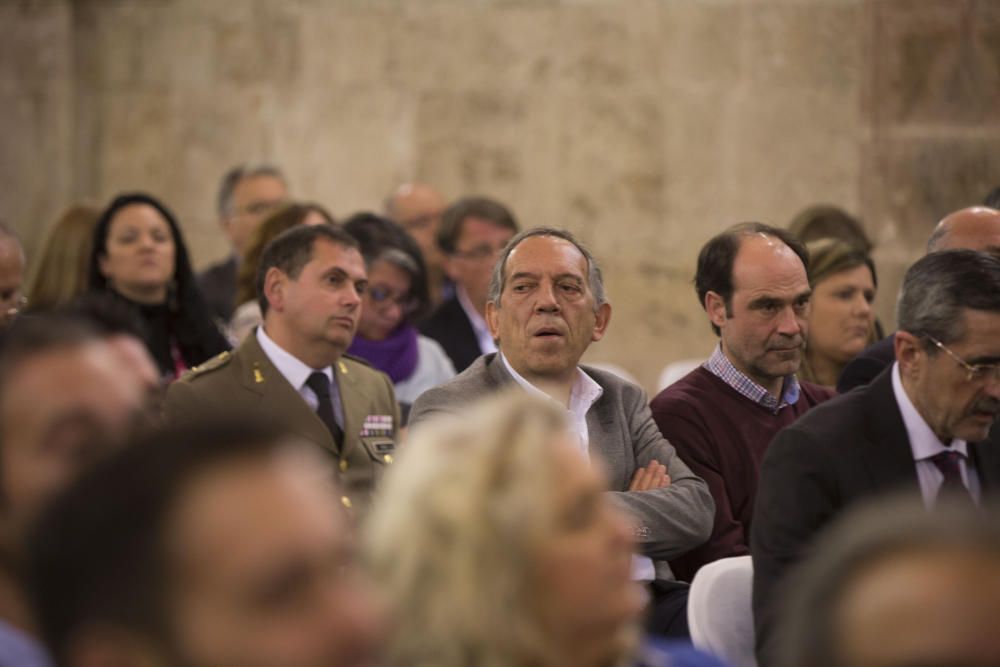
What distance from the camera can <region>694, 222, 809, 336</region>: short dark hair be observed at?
4.52 meters

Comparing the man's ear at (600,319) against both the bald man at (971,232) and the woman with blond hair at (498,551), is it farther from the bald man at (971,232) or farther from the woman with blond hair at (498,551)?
the woman with blond hair at (498,551)

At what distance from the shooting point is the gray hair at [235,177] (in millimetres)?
7348

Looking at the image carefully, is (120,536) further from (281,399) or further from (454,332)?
(454,332)

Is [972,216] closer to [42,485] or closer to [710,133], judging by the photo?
[710,133]

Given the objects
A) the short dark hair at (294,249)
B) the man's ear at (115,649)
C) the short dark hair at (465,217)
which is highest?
the short dark hair at (465,217)

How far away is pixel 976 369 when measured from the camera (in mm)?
3135

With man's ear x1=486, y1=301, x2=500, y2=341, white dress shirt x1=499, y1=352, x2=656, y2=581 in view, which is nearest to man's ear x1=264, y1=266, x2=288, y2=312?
man's ear x1=486, y1=301, x2=500, y2=341

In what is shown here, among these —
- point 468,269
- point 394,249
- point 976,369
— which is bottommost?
point 976,369

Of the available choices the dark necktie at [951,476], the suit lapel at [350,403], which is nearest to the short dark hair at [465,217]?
the suit lapel at [350,403]

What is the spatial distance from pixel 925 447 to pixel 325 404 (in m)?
1.95

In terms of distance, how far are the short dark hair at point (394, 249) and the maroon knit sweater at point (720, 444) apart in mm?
1773

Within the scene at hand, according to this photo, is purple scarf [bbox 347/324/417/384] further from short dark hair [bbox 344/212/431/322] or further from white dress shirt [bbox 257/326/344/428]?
white dress shirt [bbox 257/326/344/428]

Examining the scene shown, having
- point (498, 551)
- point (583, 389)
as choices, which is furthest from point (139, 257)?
point (498, 551)

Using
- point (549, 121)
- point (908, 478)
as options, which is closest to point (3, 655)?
point (908, 478)
